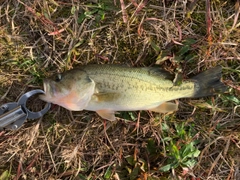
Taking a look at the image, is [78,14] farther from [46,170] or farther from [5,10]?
[46,170]

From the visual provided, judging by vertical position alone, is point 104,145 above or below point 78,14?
below

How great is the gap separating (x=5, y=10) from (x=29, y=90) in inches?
40.9

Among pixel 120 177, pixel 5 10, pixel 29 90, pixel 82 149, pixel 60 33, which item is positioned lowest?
pixel 120 177

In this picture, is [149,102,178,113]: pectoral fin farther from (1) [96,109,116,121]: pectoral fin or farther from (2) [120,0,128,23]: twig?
(2) [120,0,128,23]: twig

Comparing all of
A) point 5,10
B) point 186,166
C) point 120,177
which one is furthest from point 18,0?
point 186,166

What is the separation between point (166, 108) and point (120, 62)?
80 cm

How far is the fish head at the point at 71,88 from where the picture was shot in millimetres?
3098

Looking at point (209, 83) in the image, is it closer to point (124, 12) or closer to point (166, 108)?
point (166, 108)

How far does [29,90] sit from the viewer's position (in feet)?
11.6

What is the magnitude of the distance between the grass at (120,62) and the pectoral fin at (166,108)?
18cm

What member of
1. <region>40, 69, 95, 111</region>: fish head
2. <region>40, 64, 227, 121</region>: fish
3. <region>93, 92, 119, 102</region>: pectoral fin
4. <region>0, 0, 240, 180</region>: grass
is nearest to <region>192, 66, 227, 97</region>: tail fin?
<region>40, 64, 227, 121</region>: fish

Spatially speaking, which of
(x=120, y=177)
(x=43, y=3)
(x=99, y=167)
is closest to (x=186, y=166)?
(x=120, y=177)

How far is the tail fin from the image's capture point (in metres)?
3.41

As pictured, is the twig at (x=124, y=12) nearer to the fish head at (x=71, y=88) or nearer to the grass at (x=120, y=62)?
the grass at (x=120, y=62)
